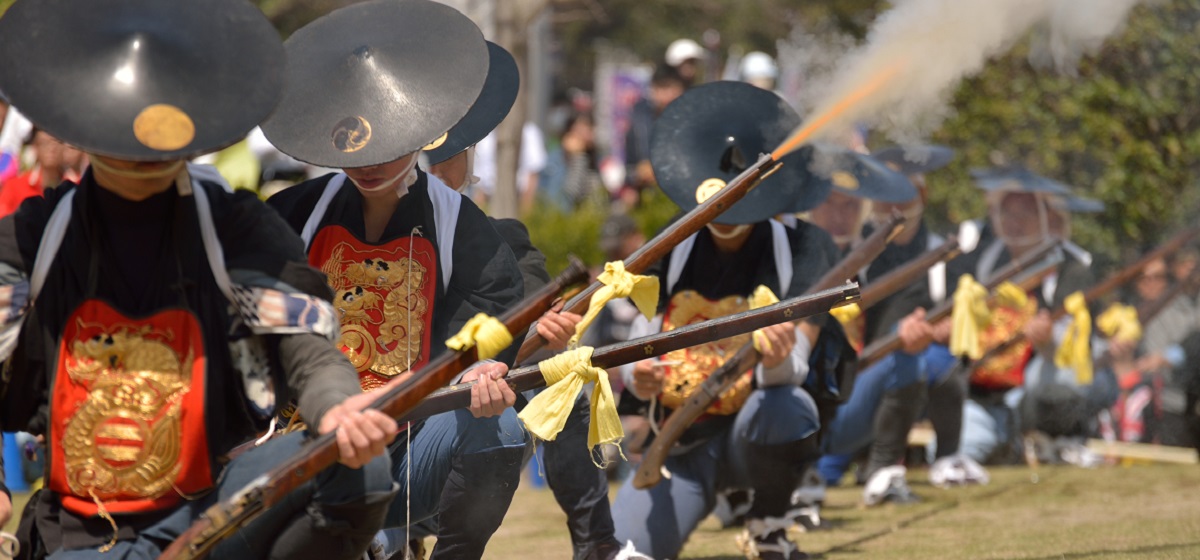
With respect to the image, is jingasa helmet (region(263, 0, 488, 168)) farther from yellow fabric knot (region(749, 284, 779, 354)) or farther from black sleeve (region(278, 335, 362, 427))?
yellow fabric knot (region(749, 284, 779, 354))

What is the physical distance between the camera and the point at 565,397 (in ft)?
15.9

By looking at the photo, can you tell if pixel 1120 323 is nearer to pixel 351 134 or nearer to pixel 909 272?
pixel 909 272

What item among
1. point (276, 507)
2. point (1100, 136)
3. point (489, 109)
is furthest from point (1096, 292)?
point (276, 507)

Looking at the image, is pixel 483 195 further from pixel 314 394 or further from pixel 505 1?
pixel 314 394

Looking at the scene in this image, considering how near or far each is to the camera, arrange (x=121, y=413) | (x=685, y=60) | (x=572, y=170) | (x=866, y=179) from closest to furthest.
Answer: (x=121, y=413)
(x=866, y=179)
(x=685, y=60)
(x=572, y=170)

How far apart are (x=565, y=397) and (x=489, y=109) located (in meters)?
1.52

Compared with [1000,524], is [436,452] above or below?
above

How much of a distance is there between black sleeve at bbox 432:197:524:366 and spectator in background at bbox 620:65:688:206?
23.3 feet

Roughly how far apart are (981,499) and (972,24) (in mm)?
3186

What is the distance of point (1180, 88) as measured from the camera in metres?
11.7

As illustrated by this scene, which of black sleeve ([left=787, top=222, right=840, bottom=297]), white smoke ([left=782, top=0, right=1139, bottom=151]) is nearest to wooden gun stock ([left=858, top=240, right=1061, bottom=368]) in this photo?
white smoke ([left=782, top=0, right=1139, bottom=151])

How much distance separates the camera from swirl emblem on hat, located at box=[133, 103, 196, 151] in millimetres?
3598

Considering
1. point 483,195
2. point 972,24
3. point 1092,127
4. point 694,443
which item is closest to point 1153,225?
point 1092,127

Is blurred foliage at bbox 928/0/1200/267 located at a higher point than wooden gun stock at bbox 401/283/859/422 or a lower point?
lower
